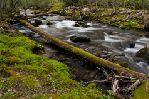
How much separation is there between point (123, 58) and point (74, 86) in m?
11.7

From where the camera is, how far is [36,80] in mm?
20906

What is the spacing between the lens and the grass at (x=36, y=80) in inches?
727

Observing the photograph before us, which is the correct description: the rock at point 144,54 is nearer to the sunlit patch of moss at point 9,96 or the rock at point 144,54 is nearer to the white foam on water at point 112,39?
the white foam on water at point 112,39

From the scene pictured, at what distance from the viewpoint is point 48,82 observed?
20.7m

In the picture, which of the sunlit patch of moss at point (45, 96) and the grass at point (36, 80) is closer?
the sunlit patch of moss at point (45, 96)

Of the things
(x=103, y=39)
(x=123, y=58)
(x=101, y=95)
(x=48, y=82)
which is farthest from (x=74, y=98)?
(x=103, y=39)

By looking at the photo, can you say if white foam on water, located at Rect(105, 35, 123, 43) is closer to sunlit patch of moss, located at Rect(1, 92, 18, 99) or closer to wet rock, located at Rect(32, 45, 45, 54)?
wet rock, located at Rect(32, 45, 45, 54)

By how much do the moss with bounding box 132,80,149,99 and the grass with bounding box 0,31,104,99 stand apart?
94.7 inches

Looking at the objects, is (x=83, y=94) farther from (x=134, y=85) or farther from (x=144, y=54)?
(x=144, y=54)

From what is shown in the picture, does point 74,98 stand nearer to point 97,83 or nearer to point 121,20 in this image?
point 97,83

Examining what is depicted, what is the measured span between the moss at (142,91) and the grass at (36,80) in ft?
7.90

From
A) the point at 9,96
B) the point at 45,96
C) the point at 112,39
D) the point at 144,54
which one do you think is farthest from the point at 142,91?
the point at 112,39

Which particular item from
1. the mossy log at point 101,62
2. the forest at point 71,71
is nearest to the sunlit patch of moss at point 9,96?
the forest at point 71,71

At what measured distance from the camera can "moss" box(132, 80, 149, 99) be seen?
1773 cm
